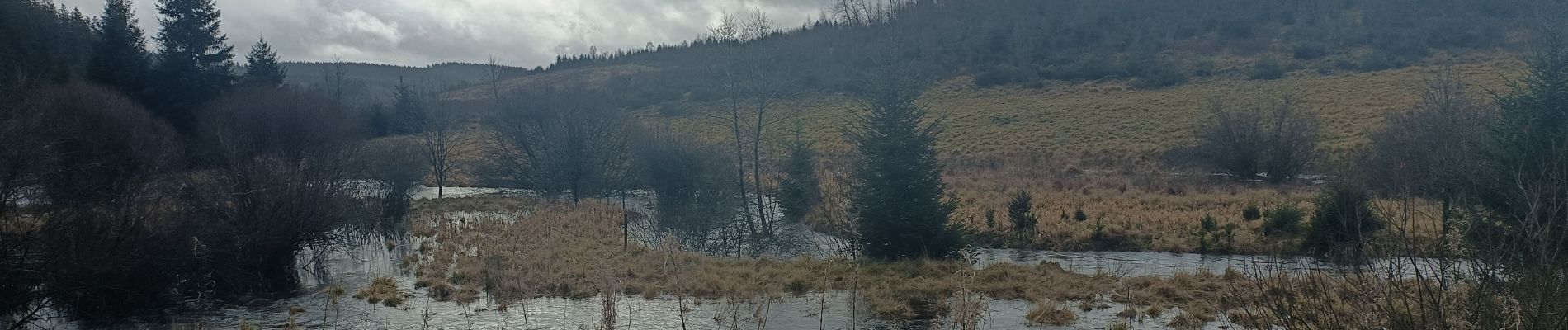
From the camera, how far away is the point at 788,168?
33.9 m

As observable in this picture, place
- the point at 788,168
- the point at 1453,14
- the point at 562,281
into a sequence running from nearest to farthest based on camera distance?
the point at 562,281
the point at 788,168
the point at 1453,14

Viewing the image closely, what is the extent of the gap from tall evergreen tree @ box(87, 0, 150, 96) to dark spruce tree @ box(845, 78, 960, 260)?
37.9 meters

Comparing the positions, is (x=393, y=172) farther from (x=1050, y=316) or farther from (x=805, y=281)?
(x=1050, y=316)

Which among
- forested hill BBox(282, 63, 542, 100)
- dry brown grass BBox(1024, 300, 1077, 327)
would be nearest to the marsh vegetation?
dry brown grass BBox(1024, 300, 1077, 327)

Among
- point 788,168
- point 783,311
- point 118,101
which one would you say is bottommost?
point 783,311

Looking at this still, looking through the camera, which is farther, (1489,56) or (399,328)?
(1489,56)

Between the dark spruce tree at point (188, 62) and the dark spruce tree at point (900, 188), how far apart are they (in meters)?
38.4

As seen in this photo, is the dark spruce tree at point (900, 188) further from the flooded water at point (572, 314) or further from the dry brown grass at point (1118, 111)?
the dry brown grass at point (1118, 111)

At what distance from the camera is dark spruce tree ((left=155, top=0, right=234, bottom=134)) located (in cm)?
4253

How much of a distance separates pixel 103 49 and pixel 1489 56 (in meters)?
84.0

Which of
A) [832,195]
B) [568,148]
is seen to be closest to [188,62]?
[568,148]

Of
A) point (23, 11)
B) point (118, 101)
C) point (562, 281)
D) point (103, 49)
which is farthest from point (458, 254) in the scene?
point (23, 11)

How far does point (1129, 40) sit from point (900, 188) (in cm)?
7037

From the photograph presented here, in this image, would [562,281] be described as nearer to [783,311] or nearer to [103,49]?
[783,311]
